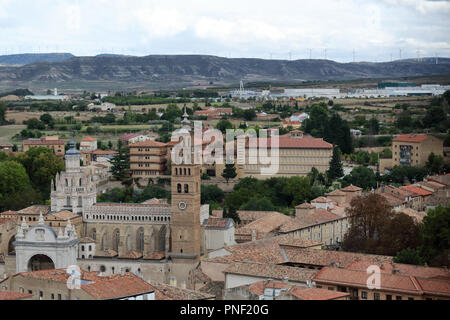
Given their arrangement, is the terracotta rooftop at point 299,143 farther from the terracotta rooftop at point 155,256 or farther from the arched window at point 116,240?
the terracotta rooftop at point 155,256

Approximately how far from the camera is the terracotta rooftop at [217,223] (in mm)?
31125

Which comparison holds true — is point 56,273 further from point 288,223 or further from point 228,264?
point 288,223

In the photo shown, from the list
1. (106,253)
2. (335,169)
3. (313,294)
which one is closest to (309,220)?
(106,253)

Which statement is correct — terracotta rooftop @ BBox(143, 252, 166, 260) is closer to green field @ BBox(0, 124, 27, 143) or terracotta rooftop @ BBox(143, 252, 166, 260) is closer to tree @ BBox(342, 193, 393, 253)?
tree @ BBox(342, 193, 393, 253)

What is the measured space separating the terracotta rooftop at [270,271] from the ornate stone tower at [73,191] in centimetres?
1049

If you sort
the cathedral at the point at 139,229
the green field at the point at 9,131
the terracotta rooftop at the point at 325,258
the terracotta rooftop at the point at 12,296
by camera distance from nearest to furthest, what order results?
the terracotta rooftop at the point at 12,296
the terracotta rooftop at the point at 325,258
the cathedral at the point at 139,229
the green field at the point at 9,131

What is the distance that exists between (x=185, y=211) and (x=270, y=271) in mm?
7728

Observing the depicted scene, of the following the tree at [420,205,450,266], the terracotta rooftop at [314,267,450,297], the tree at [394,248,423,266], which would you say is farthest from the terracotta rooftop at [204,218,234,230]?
the terracotta rooftop at [314,267,450,297]

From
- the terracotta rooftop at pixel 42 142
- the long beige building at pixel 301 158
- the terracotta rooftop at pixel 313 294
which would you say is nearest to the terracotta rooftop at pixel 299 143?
the long beige building at pixel 301 158

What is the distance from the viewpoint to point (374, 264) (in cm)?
2377
